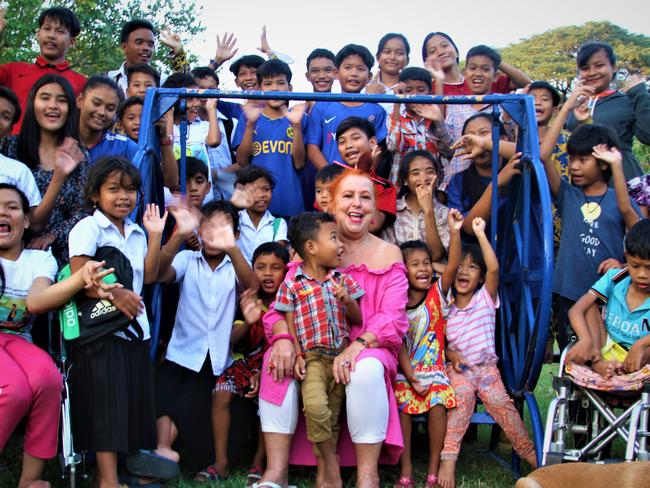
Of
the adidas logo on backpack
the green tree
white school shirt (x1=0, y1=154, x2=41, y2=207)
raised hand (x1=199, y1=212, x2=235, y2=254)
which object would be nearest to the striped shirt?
raised hand (x1=199, y1=212, x2=235, y2=254)

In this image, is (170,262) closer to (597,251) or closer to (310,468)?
(310,468)

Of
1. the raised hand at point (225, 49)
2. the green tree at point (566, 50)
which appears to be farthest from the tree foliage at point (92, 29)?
the green tree at point (566, 50)

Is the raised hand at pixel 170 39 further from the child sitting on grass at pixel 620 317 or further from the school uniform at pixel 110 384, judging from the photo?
the child sitting on grass at pixel 620 317

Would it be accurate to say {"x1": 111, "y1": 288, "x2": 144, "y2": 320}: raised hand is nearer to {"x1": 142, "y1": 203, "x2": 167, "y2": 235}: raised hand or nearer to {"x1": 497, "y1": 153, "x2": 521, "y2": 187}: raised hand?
{"x1": 142, "y1": 203, "x2": 167, "y2": 235}: raised hand

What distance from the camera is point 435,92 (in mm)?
5656

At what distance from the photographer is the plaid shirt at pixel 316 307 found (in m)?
3.89

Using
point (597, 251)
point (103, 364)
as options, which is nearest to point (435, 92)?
point (597, 251)

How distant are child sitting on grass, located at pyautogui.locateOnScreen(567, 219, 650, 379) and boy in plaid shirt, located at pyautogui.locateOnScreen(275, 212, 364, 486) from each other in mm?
1121

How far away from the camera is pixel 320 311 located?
3.89 meters

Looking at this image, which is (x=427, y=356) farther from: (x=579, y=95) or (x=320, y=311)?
(x=579, y=95)

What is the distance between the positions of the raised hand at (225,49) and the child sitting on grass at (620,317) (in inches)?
149

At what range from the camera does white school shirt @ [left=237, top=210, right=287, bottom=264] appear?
4.80 m

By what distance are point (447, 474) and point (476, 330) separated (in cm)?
79

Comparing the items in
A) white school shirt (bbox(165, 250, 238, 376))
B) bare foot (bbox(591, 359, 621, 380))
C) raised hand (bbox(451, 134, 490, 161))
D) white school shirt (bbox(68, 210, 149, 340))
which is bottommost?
bare foot (bbox(591, 359, 621, 380))
